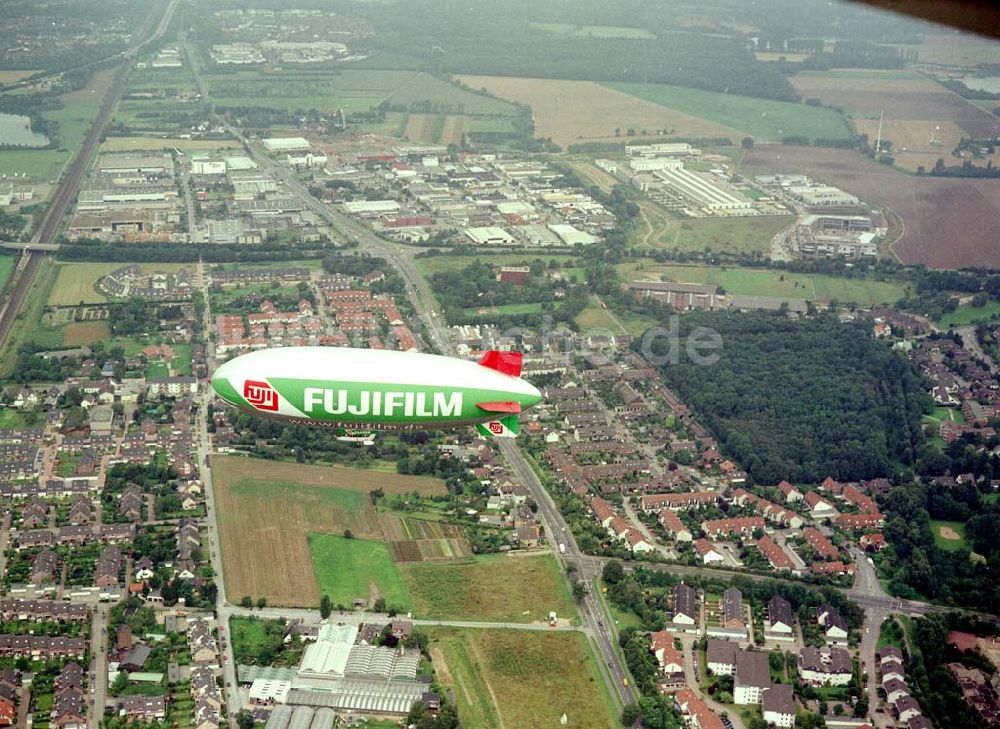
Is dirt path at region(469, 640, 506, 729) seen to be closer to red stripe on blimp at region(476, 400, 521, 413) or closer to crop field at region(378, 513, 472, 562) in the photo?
crop field at region(378, 513, 472, 562)

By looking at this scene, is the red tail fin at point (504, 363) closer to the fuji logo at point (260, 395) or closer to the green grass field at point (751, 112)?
the fuji logo at point (260, 395)

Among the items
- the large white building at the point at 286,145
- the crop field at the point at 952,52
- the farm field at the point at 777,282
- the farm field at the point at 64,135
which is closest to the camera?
the farm field at the point at 777,282

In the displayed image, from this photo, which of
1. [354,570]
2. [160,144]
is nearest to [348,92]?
[160,144]

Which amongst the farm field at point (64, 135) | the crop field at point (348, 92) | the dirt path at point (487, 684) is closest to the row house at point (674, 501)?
the dirt path at point (487, 684)

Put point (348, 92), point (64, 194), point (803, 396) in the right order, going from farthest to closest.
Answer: point (348, 92) < point (64, 194) < point (803, 396)

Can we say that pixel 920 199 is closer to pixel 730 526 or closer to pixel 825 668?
pixel 730 526

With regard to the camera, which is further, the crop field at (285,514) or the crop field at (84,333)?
the crop field at (84,333)
